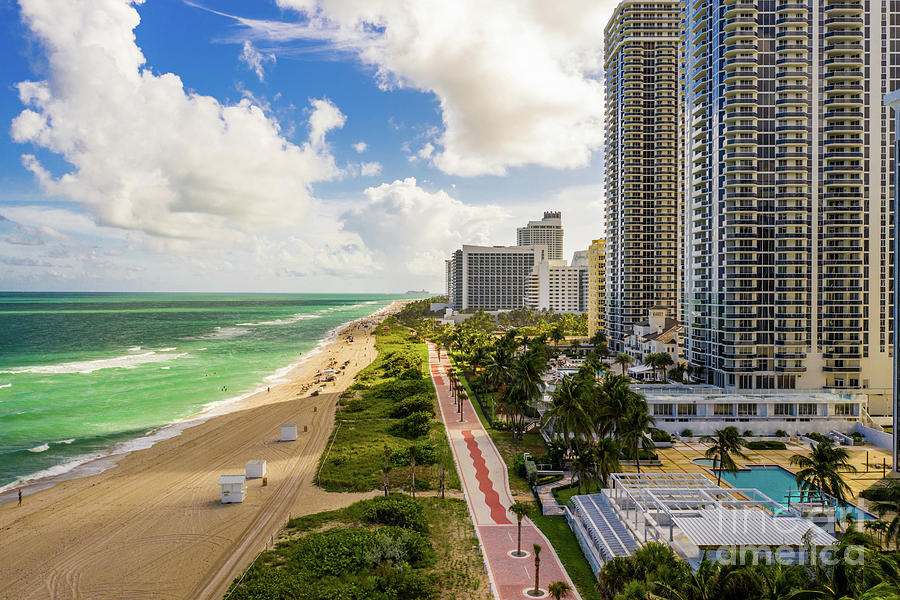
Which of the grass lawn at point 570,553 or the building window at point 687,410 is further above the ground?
the building window at point 687,410

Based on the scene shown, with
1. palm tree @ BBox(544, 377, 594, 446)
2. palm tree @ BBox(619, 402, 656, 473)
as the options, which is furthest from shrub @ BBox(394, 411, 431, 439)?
palm tree @ BBox(619, 402, 656, 473)

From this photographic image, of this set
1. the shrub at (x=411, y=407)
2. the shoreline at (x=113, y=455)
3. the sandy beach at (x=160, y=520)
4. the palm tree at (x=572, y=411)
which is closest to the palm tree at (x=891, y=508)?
the palm tree at (x=572, y=411)

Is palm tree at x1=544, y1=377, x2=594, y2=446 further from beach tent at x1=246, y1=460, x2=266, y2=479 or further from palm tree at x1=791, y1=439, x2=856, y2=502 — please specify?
beach tent at x1=246, y1=460, x2=266, y2=479

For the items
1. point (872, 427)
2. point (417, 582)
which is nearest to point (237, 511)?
point (417, 582)

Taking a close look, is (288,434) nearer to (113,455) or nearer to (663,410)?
(113,455)

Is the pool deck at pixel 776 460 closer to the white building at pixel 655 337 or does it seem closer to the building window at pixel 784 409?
the building window at pixel 784 409

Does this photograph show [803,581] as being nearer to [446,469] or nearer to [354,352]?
[446,469]

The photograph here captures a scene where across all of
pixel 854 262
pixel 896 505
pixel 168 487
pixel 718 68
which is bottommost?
pixel 168 487
